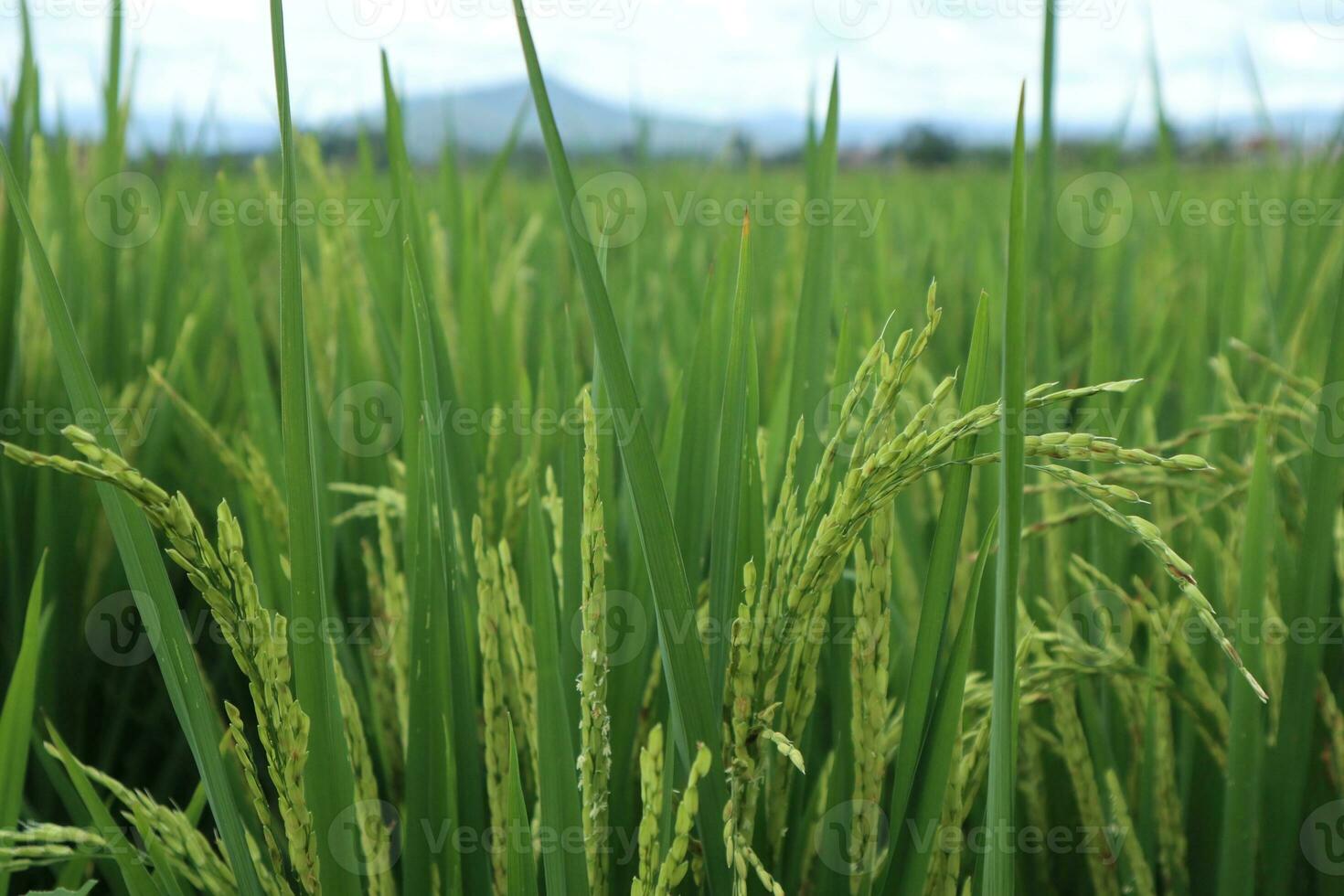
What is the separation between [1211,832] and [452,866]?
2.13ft

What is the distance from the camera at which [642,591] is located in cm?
74

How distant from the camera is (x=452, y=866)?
1.91 ft

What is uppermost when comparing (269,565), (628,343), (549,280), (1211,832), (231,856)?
(549,280)

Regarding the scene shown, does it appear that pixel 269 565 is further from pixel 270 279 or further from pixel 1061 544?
pixel 270 279

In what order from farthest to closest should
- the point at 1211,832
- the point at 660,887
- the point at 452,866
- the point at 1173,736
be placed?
the point at 1173,736
the point at 1211,832
the point at 452,866
the point at 660,887

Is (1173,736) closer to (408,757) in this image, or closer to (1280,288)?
(408,757)

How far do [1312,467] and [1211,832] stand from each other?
1.11 feet

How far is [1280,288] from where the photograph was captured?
1408 mm

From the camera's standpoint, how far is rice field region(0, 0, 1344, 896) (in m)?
0.47

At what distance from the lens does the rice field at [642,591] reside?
47cm

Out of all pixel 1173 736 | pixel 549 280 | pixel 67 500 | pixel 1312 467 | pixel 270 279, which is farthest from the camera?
pixel 270 279

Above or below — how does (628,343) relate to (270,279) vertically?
below

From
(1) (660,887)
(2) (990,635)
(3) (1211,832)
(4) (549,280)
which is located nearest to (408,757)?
(1) (660,887)

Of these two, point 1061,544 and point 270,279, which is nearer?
point 1061,544
